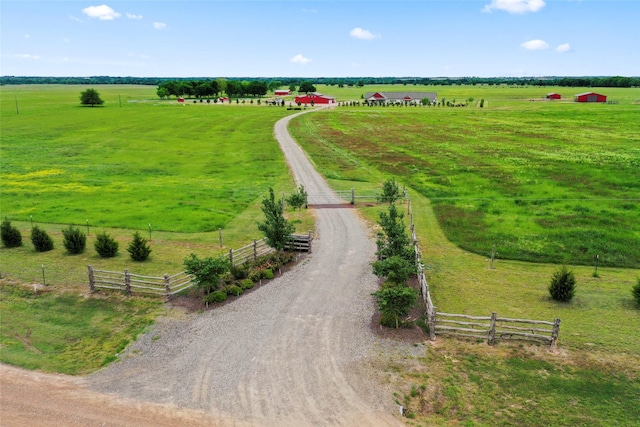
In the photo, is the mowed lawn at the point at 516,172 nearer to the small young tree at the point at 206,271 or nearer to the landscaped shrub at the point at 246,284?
the landscaped shrub at the point at 246,284

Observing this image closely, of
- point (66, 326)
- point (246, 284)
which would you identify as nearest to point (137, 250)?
point (66, 326)

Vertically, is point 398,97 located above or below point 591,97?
below

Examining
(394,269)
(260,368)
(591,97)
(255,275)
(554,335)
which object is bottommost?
(260,368)

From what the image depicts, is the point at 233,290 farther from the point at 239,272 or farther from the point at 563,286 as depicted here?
the point at 563,286

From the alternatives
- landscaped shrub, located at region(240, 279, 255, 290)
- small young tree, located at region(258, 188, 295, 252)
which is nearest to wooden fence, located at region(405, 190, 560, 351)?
landscaped shrub, located at region(240, 279, 255, 290)

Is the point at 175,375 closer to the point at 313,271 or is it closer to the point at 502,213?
the point at 313,271

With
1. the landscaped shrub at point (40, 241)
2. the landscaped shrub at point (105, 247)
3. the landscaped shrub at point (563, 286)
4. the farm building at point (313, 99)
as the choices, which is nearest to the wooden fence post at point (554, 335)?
the landscaped shrub at point (563, 286)

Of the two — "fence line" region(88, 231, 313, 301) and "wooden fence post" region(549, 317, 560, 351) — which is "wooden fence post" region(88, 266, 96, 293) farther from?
"wooden fence post" region(549, 317, 560, 351)

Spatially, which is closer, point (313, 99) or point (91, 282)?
point (91, 282)
